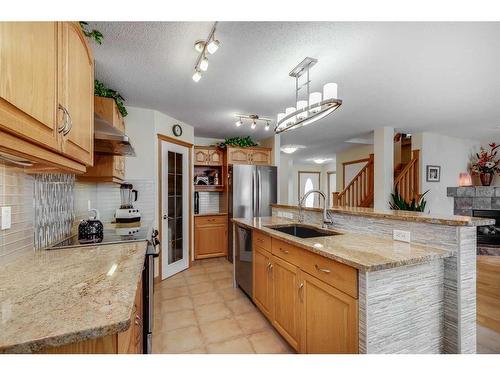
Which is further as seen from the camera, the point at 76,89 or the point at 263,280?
the point at 263,280

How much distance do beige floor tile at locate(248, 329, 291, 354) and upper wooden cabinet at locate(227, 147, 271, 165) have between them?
313 centimetres

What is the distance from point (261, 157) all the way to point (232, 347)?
11.6 feet

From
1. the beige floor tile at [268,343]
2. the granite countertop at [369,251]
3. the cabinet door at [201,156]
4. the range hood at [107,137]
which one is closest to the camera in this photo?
the granite countertop at [369,251]

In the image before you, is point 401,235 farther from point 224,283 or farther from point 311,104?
point 224,283

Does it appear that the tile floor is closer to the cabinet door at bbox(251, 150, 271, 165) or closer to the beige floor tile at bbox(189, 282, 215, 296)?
the beige floor tile at bbox(189, 282, 215, 296)

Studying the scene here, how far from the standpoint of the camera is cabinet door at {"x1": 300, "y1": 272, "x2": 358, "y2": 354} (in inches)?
49.4

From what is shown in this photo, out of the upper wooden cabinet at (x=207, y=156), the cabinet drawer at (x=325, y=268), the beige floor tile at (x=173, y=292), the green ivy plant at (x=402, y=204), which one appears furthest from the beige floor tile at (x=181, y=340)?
the green ivy plant at (x=402, y=204)

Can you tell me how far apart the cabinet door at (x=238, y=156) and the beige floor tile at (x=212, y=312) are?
8.81 feet

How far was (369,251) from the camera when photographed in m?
1.41

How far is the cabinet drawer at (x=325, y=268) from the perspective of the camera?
1247 millimetres

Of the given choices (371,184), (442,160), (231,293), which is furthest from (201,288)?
(442,160)

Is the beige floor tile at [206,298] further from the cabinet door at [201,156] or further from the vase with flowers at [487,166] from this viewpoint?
the vase with flowers at [487,166]

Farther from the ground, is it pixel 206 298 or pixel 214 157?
pixel 214 157

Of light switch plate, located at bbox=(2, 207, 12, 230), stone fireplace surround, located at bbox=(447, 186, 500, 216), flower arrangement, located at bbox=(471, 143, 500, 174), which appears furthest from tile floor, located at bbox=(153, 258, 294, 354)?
flower arrangement, located at bbox=(471, 143, 500, 174)
